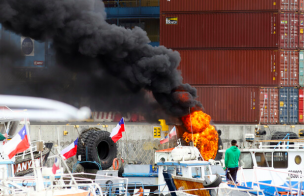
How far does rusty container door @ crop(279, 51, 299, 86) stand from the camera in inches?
1146

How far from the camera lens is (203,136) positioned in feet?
75.3

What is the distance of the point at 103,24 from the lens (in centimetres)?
2655

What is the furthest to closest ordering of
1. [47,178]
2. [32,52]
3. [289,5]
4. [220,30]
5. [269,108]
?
[32,52], [289,5], [220,30], [269,108], [47,178]

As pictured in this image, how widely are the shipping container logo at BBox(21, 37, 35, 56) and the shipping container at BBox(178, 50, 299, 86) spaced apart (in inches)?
Result: 670

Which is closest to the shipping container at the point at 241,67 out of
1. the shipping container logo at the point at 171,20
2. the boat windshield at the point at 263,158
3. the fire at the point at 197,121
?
the shipping container logo at the point at 171,20

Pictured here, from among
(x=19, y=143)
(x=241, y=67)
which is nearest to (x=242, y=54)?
(x=241, y=67)

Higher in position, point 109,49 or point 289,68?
point 109,49

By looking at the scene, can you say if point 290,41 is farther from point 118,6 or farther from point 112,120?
point 118,6

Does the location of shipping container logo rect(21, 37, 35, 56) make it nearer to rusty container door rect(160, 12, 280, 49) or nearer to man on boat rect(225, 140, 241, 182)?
rusty container door rect(160, 12, 280, 49)

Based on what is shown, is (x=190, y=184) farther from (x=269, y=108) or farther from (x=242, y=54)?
(x=242, y=54)

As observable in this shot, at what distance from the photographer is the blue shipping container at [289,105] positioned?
93.8ft

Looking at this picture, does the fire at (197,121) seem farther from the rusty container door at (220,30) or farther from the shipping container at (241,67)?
the rusty container door at (220,30)

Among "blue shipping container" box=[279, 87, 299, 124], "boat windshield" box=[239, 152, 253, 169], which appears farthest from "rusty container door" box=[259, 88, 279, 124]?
"boat windshield" box=[239, 152, 253, 169]

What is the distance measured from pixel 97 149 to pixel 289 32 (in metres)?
16.8
